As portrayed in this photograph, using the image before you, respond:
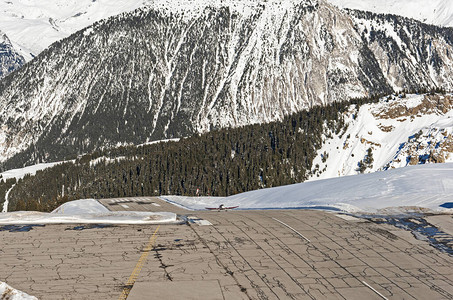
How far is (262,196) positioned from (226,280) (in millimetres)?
30209

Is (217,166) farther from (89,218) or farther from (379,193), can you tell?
(89,218)

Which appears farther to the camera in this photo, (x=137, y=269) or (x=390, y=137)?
(x=390, y=137)

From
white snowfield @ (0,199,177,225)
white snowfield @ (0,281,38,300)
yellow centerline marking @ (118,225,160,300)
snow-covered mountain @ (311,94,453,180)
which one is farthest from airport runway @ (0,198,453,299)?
snow-covered mountain @ (311,94,453,180)

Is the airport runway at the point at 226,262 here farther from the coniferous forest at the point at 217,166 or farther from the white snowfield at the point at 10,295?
the coniferous forest at the point at 217,166

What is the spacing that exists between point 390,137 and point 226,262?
129 metres

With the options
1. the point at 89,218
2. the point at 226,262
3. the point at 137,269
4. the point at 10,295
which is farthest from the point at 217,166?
the point at 10,295

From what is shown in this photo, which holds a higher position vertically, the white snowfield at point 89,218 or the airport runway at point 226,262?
the white snowfield at point 89,218

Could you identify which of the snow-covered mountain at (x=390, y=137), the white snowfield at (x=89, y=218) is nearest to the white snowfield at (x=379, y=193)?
the white snowfield at (x=89, y=218)

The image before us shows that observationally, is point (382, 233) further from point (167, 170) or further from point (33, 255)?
point (167, 170)

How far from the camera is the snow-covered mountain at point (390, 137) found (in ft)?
393

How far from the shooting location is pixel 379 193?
2977cm

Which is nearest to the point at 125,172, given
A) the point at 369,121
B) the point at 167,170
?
the point at 167,170

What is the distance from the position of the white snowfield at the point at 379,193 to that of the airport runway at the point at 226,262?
4560 millimetres

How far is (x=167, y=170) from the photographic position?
163 meters
